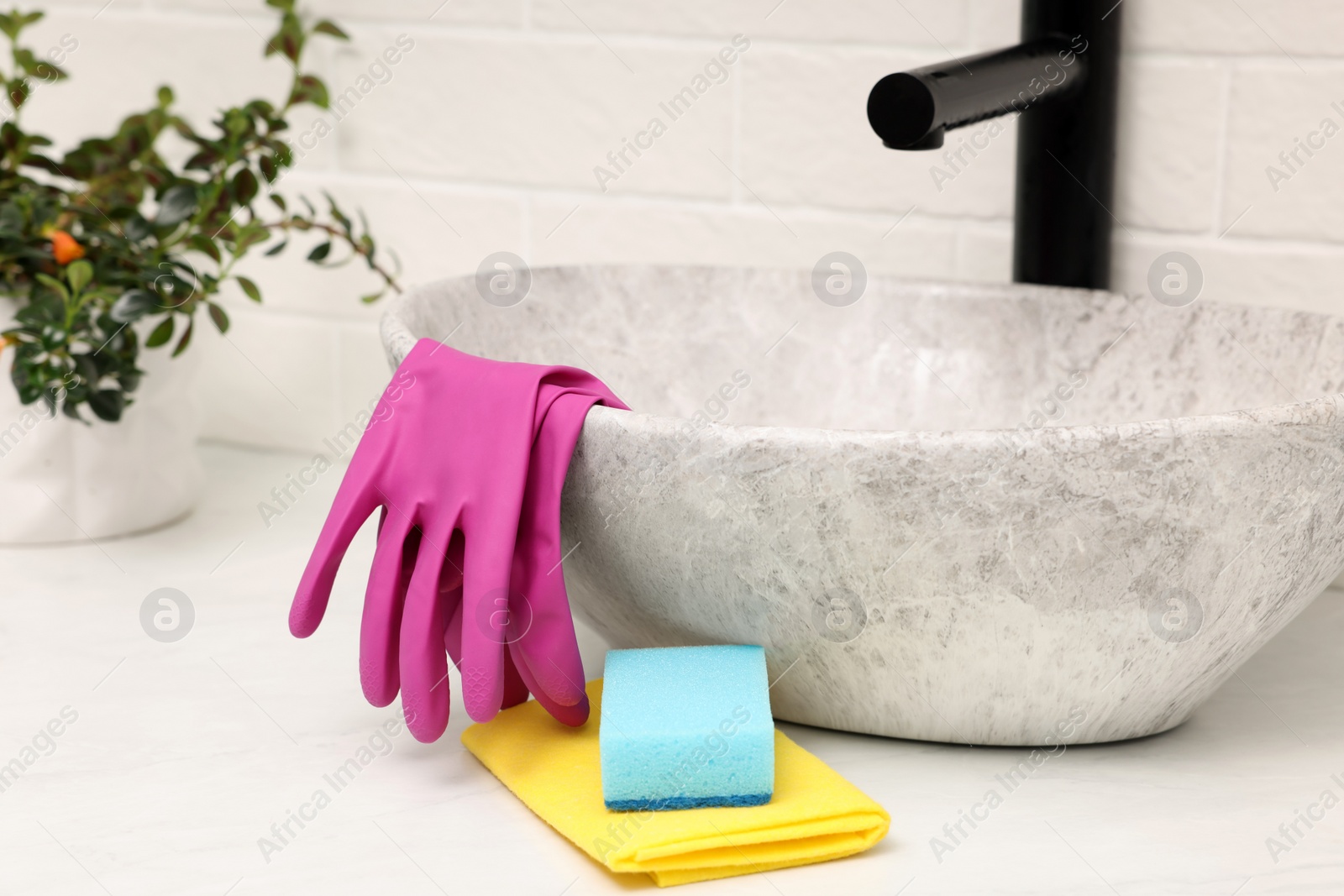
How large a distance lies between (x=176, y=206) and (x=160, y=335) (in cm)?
10

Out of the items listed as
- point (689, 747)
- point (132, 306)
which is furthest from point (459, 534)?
point (132, 306)

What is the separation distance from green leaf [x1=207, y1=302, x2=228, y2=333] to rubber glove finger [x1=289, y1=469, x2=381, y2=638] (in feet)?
1.32

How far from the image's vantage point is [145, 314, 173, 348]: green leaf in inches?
39.2

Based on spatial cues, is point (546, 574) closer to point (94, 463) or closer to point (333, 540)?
point (333, 540)

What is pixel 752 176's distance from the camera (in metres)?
1.06

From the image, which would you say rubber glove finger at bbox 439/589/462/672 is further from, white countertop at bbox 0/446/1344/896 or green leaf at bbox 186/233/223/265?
green leaf at bbox 186/233/223/265

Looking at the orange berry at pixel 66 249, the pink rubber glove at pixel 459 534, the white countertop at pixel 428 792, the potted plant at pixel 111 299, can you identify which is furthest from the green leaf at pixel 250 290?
the pink rubber glove at pixel 459 534

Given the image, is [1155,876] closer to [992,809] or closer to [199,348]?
[992,809]

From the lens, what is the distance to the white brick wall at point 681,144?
0.89 m

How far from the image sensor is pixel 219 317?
1.02 m

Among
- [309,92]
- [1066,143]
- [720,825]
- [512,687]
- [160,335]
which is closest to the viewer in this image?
[720,825]

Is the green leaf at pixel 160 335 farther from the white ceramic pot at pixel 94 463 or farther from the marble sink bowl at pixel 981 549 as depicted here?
the marble sink bowl at pixel 981 549

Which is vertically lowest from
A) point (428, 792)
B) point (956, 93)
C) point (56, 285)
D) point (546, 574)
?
point (428, 792)

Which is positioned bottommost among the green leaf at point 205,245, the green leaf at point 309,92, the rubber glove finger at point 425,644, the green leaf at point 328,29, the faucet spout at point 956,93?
the rubber glove finger at point 425,644
